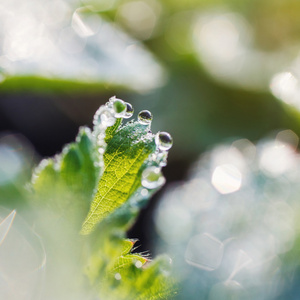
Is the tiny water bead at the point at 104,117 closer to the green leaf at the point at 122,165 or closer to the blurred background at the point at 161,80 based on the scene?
A: the green leaf at the point at 122,165

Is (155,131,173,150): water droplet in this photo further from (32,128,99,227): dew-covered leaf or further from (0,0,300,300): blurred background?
(0,0,300,300): blurred background

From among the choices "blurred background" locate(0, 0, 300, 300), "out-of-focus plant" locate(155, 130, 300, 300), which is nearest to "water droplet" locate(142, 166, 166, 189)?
"out-of-focus plant" locate(155, 130, 300, 300)

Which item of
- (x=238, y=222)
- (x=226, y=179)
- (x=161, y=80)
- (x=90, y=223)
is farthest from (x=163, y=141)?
(x=161, y=80)

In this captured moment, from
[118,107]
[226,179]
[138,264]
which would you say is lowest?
[226,179]

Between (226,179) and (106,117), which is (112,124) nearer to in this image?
(106,117)

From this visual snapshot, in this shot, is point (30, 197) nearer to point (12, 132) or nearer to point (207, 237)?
point (207, 237)

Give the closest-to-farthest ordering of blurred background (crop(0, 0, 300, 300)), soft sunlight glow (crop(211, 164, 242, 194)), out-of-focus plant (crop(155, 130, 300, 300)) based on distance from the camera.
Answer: out-of-focus plant (crop(155, 130, 300, 300)), soft sunlight glow (crop(211, 164, 242, 194)), blurred background (crop(0, 0, 300, 300))

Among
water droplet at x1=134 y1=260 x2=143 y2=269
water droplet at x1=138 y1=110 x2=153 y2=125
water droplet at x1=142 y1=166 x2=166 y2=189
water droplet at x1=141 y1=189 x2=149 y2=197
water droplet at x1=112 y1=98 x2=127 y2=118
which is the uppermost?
water droplet at x1=112 y1=98 x2=127 y2=118
